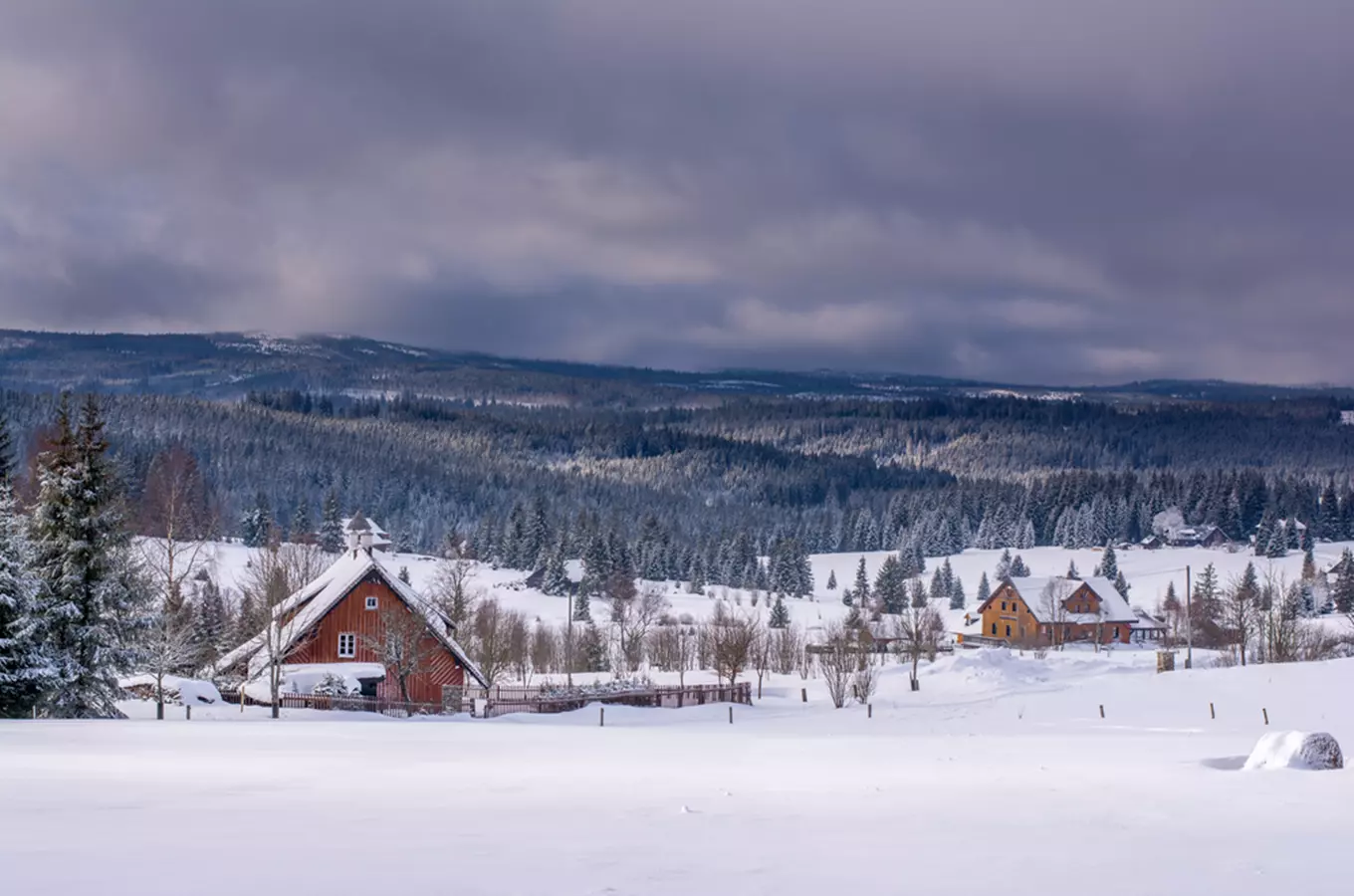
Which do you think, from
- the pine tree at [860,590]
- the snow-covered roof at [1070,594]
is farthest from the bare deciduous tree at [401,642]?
the pine tree at [860,590]

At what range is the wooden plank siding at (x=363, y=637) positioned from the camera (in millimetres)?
49969

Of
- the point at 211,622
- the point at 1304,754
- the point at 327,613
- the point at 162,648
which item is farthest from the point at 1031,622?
the point at 1304,754

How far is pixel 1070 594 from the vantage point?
11119cm

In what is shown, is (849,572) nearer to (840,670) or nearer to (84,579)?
(840,670)

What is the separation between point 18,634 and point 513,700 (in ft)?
77.8

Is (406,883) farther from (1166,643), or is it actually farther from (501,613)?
(1166,643)

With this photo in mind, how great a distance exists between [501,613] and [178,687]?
49.3 m

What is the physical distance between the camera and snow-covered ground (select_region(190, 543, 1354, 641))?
116250 millimetres

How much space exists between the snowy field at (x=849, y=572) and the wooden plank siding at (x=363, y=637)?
42.4 m

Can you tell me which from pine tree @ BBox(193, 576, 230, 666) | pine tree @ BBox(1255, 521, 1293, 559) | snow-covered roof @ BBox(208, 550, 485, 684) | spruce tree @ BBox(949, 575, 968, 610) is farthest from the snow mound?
pine tree @ BBox(1255, 521, 1293, 559)

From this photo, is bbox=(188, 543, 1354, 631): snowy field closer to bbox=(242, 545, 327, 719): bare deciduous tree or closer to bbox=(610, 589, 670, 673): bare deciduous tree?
bbox=(610, 589, 670, 673): bare deciduous tree

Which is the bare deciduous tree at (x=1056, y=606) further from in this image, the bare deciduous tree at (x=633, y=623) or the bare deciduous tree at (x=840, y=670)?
the bare deciduous tree at (x=840, y=670)

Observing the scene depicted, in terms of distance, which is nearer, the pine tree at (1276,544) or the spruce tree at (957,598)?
the spruce tree at (957,598)

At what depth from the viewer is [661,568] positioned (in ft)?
514
